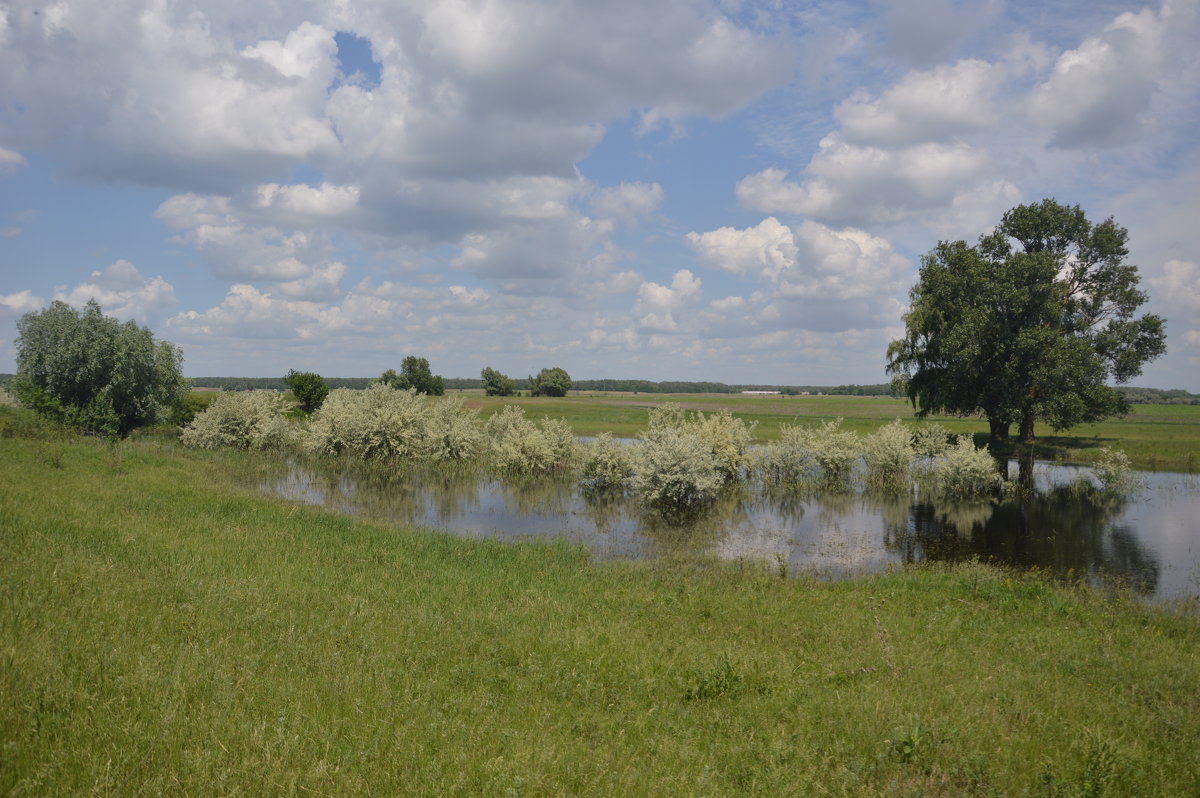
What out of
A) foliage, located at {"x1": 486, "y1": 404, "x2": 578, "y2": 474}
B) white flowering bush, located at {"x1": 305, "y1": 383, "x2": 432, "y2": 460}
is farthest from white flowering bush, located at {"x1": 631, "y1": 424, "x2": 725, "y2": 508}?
white flowering bush, located at {"x1": 305, "y1": 383, "x2": 432, "y2": 460}

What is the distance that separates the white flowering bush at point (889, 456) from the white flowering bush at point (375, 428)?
2250 cm

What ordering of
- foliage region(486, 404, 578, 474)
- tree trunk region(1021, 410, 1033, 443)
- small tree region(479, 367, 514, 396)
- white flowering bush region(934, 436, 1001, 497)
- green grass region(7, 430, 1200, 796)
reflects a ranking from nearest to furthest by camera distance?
green grass region(7, 430, 1200, 796)
white flowering bush region(934, 436, 1001, 497)
foliage region(486, 404, 578, 474)
tree trunk region(1021, 410, 1033, 443)
small tree region(479, 367, 514, 396)

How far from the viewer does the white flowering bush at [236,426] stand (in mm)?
37062

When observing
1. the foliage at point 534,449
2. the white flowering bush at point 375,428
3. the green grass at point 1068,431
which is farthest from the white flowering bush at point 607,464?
the white flowering bush at point 375,428

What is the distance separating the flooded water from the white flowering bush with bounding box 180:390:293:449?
28.5ft

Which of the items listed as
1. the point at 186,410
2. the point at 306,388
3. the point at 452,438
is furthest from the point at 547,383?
the point at 452,438

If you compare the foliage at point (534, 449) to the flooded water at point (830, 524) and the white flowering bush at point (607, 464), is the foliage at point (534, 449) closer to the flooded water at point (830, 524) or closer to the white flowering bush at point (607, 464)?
the flooded water at point (830, 524)

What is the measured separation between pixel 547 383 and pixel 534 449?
8693cm

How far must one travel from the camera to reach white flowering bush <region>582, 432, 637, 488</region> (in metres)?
27.5

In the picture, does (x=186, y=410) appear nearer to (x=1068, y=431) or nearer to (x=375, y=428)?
(x=375, y=428)

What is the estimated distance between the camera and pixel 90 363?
38750 millimetres

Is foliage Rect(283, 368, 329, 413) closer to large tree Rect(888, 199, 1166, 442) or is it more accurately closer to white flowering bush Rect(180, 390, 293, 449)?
white flowering bush Rect(180, 390, 293, 449)

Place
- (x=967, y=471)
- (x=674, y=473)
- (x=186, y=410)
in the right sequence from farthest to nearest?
1. (x=186, y=410)
2. (x=967, y=471)
3. (x=674, y=473)

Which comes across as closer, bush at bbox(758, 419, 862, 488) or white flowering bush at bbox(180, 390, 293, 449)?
bush at bbox(758, 419, 862, 488)
